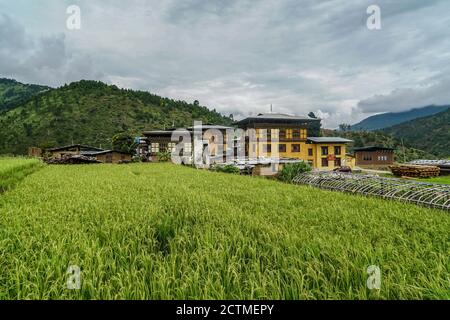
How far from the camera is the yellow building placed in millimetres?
39219

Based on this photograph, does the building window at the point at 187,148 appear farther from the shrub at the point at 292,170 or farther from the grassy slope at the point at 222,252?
the grassy slope at the point at 222,252

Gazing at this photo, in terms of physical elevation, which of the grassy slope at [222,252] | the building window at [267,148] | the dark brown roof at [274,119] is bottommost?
the grassy slope at [222,252]

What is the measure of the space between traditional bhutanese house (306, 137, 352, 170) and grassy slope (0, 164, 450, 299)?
33.8 m

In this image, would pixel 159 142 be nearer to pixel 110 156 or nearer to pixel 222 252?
pixel 110 156

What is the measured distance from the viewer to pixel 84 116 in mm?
78562

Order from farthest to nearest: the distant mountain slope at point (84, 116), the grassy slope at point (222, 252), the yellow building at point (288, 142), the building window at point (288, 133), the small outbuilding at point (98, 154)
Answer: the distant mountain slope at point (84, 116) < the small outbuilding at point (98, 154) < the building window at point (288, 133) < the yellow building at point (288, 142) < the grassy slope at point (222, 252)

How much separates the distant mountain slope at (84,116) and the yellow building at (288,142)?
43419 mm

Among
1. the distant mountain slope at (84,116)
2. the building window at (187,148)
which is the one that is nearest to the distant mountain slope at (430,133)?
the building window at (187,148)

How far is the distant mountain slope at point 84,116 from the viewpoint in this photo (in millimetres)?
68438

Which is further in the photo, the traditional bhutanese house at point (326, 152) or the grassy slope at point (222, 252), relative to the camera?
the traditional bhutanese house at point (326, 152)

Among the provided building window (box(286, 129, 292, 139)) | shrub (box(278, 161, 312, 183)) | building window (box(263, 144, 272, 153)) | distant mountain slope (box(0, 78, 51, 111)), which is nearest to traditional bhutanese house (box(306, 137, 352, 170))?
building window (box(286, 129, 292, 139))

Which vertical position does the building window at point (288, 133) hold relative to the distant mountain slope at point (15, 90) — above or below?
below

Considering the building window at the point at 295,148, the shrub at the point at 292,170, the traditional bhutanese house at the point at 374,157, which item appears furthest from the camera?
the traditional bhutanese house at the point at 374,157

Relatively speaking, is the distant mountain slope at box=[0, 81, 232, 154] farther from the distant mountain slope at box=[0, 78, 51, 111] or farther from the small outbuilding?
the distant mountain slope at box=[0, 78, 51, 111]
